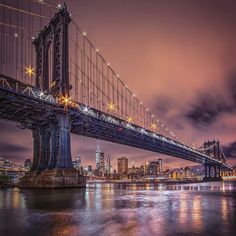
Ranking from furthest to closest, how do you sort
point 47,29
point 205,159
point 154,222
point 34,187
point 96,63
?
point 205,159 → point 96,63 → point 47,29 → point 34,187 → point 154,222

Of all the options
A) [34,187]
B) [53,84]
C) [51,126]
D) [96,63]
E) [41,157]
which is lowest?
[34,187]

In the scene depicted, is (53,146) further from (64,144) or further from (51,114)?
(51,114)

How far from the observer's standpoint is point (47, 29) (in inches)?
2589

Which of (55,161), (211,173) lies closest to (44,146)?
(55,161)

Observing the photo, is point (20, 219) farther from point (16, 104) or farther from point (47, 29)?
point (47, 29)

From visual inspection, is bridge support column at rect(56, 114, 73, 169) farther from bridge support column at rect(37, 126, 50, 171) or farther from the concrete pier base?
bridge support column at rect(37, 126, 50, 171)

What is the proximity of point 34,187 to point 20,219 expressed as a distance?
41.4 metres

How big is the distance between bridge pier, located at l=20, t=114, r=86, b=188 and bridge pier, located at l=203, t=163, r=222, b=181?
130m

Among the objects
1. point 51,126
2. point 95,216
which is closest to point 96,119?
point 51,126

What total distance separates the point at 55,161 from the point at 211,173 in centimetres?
15637

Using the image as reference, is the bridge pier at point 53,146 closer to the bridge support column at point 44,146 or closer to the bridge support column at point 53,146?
the bridge support column at point 53,146

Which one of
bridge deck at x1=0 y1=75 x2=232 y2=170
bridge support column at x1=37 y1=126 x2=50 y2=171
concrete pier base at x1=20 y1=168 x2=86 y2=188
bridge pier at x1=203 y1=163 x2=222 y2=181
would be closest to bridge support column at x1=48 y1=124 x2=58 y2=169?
concrete pier base at x1=20 y1=168 x2=86 y2=188

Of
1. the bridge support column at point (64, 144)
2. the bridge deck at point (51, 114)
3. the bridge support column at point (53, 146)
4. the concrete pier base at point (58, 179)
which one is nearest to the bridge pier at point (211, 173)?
the bridge deck at point (51, 114)

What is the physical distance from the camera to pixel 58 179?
53.0 metres
